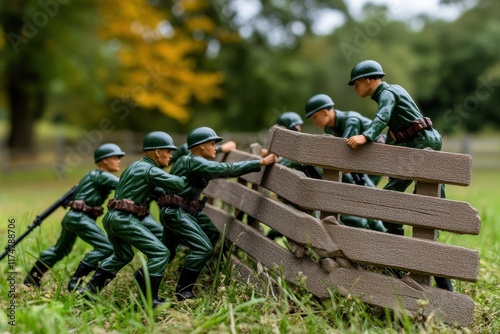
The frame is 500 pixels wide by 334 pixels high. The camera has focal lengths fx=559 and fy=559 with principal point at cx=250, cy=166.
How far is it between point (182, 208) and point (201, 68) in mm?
21806

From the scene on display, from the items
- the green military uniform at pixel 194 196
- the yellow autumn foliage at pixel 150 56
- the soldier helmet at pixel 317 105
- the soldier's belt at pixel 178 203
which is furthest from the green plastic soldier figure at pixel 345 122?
the yellow autumn foliage at pixel 150 56

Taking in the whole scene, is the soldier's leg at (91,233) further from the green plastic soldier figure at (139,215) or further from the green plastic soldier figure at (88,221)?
the green plastic soldier figure at (139,215)

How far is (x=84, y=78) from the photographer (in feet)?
65.0

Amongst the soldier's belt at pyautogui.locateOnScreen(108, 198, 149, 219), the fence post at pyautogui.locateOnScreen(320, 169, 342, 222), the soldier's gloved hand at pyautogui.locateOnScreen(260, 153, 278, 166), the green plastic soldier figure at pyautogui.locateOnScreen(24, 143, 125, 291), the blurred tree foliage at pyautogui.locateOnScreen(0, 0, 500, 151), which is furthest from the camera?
the blurred tree foliage at pyautogui.locateOnScreen(0, 0, 500, 151)

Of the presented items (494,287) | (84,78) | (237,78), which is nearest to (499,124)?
(237,78)

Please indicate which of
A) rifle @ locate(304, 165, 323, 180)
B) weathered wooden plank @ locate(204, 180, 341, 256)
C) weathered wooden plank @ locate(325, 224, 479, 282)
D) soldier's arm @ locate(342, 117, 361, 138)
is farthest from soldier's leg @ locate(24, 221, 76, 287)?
soldier's arm @ locate(342, 117, 361, 138)

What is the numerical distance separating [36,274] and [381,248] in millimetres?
3331

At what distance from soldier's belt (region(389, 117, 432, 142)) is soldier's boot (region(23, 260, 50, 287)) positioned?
345 centimetres

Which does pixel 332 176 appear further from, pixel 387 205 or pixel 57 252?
pixel 57 252

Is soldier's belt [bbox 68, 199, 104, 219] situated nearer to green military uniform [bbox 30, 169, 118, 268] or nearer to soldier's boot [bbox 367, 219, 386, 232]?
green military uniform [bbox 30, 169, 118, 268]

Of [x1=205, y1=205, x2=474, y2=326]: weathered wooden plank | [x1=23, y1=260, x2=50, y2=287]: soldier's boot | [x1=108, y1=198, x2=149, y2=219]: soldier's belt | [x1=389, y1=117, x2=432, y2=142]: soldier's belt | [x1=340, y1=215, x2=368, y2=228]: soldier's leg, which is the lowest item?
[x1=23, y1=260, x2=50, y2=287]: soldier's boot

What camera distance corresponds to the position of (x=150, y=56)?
854 inches

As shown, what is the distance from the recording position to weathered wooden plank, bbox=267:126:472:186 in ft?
13.1

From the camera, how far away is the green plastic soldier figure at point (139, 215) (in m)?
4.45
